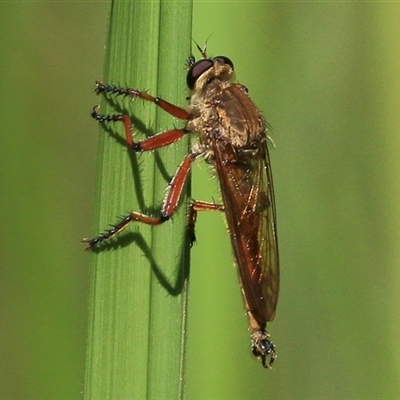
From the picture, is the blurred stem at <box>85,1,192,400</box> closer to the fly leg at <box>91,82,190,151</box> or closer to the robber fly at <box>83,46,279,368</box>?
the fly leg at <box>91,82,190,151</box>

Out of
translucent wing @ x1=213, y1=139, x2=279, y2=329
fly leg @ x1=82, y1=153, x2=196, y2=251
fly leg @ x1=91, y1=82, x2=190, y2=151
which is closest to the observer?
fly leg @ x1=82, y1=153, x2=196, y2=251

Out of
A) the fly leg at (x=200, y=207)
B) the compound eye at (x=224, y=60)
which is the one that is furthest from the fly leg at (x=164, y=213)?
the compound eye at (x=224, y=60)

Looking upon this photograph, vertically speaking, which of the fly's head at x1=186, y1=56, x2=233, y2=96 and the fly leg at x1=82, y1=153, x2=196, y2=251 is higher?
the fly's head at x1=186, y1=56, x2=233, y2=96

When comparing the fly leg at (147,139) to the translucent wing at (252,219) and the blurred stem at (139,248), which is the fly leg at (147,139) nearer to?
the blurred stem at (139,248)

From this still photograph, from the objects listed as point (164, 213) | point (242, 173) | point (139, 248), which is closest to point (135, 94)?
point (164, 213)

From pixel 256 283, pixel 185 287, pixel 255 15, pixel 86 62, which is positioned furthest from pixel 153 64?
pixel 86 62

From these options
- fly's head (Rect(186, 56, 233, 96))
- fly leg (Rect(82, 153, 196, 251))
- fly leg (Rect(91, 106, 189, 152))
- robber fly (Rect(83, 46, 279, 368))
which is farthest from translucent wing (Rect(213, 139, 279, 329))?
fly leg (Rect(91, 106, 189, 152))

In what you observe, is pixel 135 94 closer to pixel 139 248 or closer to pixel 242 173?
pixel 139 248
